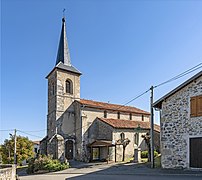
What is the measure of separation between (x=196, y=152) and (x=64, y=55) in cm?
2326

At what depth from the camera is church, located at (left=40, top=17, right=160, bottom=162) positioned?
28.3 meters

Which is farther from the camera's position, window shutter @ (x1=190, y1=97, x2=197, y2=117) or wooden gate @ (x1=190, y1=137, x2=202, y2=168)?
window shutter @ (x1=190, y1=97, x2=197, y2=117)

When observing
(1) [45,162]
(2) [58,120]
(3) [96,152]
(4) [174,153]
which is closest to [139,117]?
(3) [96,152]

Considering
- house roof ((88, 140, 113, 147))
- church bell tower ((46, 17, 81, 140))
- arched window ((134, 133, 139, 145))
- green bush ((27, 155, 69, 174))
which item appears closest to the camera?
green bush ((27, 155, 69, 174))

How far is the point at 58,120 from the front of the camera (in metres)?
29.7

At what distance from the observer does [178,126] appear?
16359 mm

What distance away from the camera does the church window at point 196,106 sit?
15245 millimetres

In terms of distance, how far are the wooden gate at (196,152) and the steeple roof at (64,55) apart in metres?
20.3

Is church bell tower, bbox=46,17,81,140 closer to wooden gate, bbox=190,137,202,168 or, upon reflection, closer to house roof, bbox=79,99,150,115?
house roof, bbox=79,99,150,115

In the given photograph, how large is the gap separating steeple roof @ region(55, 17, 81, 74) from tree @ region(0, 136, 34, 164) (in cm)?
1334

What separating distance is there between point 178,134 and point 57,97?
17.7 metres

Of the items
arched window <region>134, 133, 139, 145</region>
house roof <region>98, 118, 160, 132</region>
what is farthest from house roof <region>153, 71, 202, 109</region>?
arched window <region>134, 133, 139, 145</region>

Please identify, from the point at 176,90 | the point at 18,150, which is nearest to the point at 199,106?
the point at 176,90

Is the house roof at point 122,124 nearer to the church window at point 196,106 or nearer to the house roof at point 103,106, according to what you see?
the house roof at point 103,106
